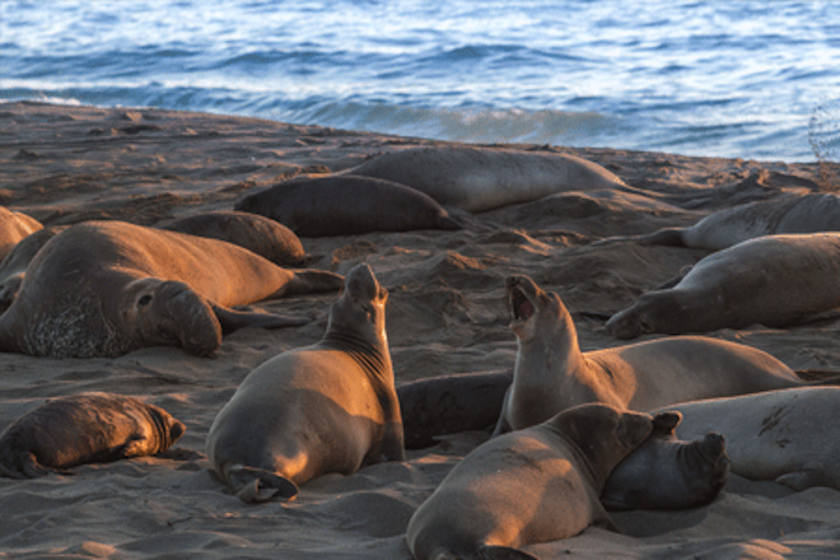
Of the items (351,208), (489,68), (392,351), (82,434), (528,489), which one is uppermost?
(489,68)

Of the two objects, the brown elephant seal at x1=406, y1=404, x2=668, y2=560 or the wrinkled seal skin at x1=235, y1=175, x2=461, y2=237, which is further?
the wrinkled seal skin at x1=235, y1=175, x2=461, y2=237

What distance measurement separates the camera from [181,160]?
37.8 feet

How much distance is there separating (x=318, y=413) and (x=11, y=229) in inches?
197

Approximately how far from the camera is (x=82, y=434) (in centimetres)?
315

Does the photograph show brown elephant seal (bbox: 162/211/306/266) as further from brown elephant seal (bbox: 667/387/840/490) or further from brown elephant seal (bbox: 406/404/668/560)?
brown elephant seal (bbox: 406/404/668/560)

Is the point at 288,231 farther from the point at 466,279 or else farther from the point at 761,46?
the point at 761,46

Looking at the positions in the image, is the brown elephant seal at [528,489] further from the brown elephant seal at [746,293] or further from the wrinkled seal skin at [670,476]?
the brown elephant seal at [746,293]

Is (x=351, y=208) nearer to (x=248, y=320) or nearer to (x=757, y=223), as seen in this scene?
(x=248, y=320)

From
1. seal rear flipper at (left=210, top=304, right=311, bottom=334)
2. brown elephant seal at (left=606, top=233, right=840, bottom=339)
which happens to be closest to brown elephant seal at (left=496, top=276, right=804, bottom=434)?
brown elephant seal at (left=606, top=233, right=840, bottom=339)

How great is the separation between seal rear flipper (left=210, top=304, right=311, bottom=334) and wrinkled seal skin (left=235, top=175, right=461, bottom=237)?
2585 mm

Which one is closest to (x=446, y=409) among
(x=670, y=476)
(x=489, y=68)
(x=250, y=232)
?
(x=670, y=476)

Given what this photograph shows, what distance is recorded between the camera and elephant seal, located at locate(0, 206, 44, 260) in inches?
271

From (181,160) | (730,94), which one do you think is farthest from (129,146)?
(730,94)

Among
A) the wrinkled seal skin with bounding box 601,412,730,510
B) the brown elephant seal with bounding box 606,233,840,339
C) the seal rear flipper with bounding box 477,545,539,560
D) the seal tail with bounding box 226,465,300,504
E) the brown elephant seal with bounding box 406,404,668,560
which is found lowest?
the brown elephant seal with bounding box 606,233,840,339
